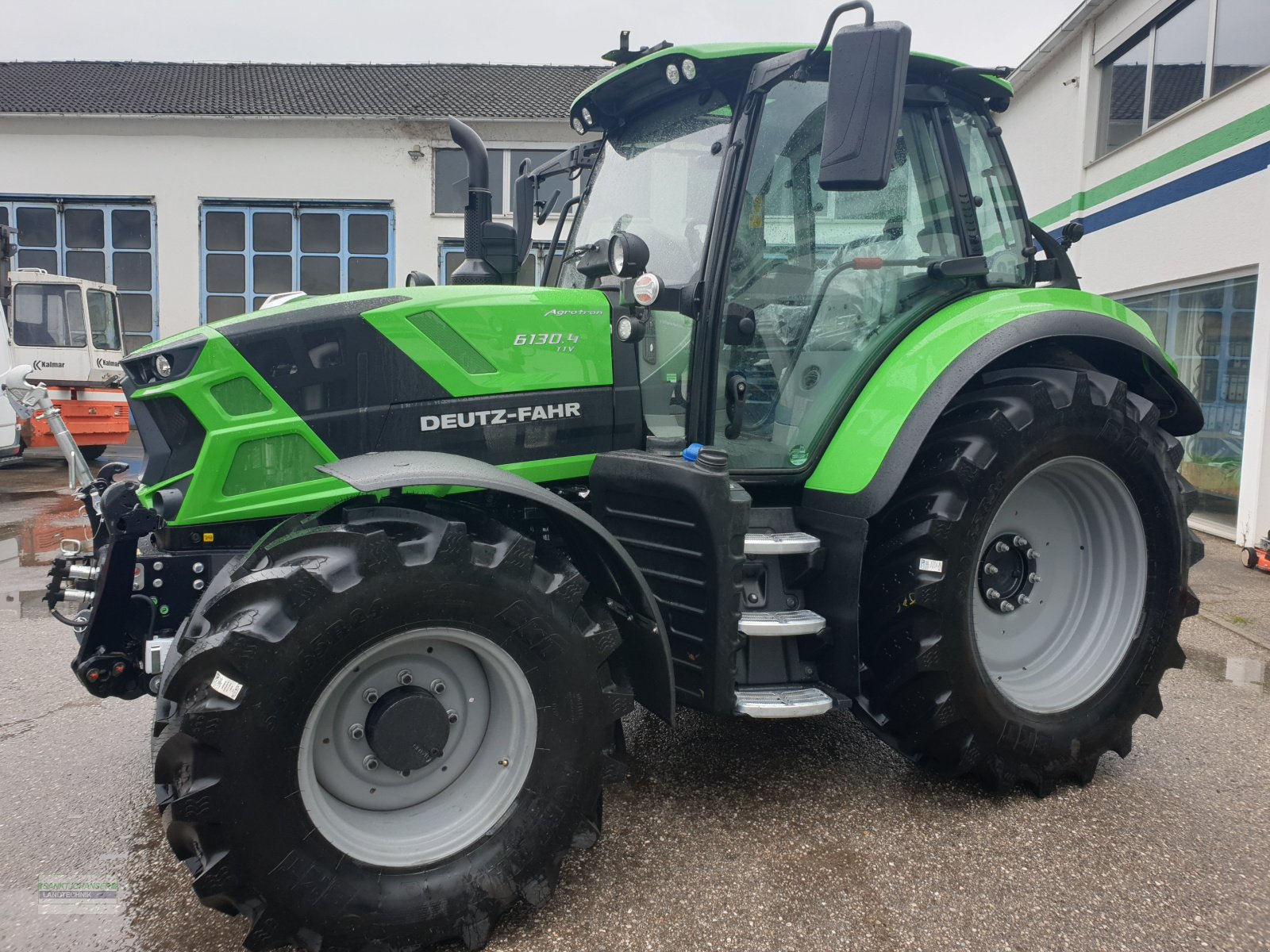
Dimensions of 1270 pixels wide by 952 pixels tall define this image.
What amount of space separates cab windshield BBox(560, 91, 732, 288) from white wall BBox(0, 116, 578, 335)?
16404 mm

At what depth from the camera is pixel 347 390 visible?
2621 mm

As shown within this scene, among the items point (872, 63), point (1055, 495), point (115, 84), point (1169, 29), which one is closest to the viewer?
point (872, 63)

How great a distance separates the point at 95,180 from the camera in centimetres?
1912

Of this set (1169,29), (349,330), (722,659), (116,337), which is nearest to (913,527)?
(722,659)

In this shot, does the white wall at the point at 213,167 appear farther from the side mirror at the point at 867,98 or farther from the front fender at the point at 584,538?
the side mirror at the point at 867,98

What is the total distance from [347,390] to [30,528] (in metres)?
7.28

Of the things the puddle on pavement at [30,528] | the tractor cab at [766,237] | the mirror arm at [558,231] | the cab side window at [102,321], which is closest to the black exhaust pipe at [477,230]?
the mirror arm at [558,231]

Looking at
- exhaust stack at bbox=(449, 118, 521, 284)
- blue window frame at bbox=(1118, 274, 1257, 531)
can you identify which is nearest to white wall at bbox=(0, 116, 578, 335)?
blue window frame at bbox=(1118, 274, 1257, 531)

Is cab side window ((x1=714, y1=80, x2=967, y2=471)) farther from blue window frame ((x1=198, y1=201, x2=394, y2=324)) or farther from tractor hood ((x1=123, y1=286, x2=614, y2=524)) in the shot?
blue window frame ((x1=198, y1=201, x2=394, y2=324))

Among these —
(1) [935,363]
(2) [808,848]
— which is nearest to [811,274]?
(1) [935,363]

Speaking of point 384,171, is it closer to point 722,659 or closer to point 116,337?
point 116,337

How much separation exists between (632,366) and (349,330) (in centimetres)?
88

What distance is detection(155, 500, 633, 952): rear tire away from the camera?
204cm

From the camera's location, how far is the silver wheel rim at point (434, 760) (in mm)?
2240
